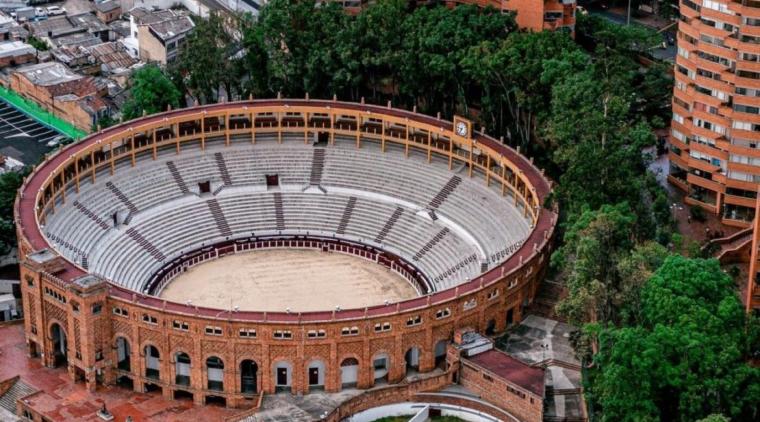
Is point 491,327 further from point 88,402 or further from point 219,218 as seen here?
point 88,402

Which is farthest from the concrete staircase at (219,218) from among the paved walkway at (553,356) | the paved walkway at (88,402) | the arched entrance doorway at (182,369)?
the paved walkway at (553,356)

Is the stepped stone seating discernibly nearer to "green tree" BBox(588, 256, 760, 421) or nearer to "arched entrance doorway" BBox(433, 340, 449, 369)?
"arched entrance doorway" BBox(433, 340, 449, 369)

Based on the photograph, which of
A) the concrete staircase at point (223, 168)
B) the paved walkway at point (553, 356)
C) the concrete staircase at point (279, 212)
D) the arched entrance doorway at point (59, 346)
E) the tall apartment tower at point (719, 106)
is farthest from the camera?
the concrete staircase at point (223, 168)

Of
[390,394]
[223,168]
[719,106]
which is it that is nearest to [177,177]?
[223,168]

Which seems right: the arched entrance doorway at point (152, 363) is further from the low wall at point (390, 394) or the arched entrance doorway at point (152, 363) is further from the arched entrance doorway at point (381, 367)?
the arched entrance doorway at point (381, 367)

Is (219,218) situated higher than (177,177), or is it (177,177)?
(177,177)

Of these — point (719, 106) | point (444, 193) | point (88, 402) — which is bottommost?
point (88, 402)
